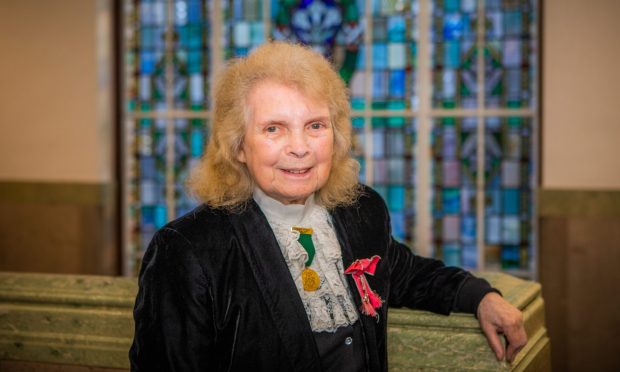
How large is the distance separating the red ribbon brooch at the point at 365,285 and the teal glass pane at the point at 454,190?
3.77m

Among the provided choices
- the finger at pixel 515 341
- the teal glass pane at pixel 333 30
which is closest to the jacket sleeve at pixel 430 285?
the finger at pixel 515 341

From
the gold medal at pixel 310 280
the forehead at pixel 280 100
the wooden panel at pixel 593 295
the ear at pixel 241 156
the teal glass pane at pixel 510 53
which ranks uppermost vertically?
the teal glass pane at pixel 510 53

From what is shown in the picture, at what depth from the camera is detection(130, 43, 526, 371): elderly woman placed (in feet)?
4.73

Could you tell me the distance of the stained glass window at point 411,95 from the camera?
17.1 ft

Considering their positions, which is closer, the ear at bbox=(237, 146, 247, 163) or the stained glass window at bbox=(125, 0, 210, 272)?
the ear at bbox=(237, 146, 247, 163)

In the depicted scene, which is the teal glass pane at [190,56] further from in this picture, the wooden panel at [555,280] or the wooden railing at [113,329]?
the wooden railing at [113,329]

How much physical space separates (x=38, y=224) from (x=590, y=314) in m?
4.03

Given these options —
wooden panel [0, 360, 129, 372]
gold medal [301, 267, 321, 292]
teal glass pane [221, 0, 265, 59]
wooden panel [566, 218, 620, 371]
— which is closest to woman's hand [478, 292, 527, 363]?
gold medal [301, 267, 321, 292]

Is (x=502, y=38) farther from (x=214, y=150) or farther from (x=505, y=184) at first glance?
(x=214, y=150)

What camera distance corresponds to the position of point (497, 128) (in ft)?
17.1

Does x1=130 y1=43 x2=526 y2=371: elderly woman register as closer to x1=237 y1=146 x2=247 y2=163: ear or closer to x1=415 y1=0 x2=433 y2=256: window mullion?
x1=237 y1=146 x2=247 y2=163: ear

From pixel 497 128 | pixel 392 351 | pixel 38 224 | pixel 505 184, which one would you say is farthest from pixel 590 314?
pixel 38 224

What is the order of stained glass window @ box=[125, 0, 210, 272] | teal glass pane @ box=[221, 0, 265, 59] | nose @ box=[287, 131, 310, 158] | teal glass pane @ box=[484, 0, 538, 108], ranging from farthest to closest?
stained glass window @ box=[125, 0, 210, 272], teal glass pane @ box=[221, 0, 265, 59], teal glass pane @ box=[484, 0, 538, 108], nose @ box=[287, 131, 310, 158]

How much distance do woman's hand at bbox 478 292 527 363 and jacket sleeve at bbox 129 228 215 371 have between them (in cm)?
64
